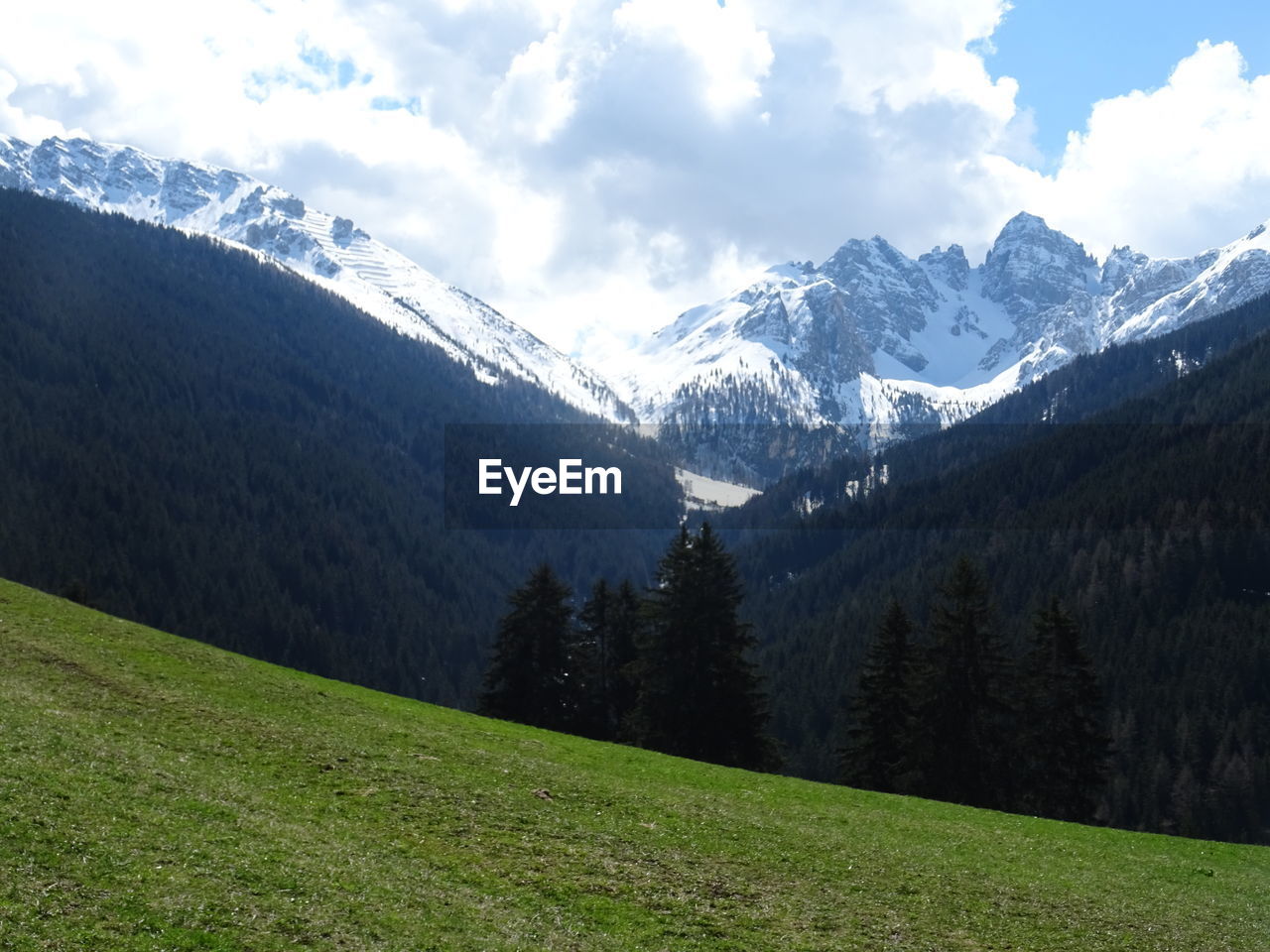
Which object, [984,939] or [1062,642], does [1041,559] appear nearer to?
[1062,642]

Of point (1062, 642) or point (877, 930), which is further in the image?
point (1062, 642)

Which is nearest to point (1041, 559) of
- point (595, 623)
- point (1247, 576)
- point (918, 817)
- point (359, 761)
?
point (1247, 576)

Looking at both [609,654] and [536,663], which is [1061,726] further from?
[536,663]

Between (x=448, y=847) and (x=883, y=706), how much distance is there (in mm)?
42804

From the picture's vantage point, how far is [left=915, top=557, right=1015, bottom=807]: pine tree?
192ft

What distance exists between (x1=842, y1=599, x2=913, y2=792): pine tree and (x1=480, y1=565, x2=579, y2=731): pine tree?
1869 centimetres

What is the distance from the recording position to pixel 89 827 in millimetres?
21484

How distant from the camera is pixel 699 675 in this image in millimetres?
63562

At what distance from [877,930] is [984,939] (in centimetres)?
259

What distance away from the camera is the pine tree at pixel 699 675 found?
6297 cm

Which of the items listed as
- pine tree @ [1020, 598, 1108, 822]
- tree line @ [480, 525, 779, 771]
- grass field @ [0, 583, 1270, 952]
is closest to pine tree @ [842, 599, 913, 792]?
tree line @ [480, 525, 779, 771]

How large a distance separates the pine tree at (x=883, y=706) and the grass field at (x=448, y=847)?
20780 mm

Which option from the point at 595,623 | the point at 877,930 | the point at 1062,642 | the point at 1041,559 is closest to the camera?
the point at 877,930

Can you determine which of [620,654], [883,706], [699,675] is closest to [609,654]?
[620,654]
